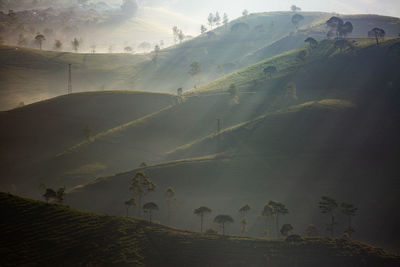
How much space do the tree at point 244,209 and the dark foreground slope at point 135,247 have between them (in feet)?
70.3

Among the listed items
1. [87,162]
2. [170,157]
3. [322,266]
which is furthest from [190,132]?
[322,266]

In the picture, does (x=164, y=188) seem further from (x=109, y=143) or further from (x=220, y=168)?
(x=109, y=143)

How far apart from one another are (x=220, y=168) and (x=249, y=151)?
58.5 feet

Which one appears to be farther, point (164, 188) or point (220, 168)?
point (220, 168)

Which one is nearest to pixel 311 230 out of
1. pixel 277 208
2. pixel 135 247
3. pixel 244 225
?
pixel 277 208

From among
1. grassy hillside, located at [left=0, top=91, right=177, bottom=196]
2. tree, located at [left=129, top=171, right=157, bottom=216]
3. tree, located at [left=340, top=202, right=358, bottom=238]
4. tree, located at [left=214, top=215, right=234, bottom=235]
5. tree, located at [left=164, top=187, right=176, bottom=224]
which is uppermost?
grassy hillside, located at [left=0, top=91, right=177, bottom=196]

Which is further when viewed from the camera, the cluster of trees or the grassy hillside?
the grassy hillside

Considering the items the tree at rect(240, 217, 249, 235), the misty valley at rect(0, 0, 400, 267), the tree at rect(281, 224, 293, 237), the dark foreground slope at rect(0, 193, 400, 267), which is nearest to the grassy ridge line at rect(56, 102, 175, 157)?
the misty valley at rect(0, 0, 400, 267)

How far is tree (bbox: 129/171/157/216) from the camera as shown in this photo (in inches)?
4562

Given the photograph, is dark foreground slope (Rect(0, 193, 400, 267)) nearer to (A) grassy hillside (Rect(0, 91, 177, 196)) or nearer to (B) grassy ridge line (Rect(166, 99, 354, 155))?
(A) grassy hillside (Rect(0, 91, 177, 196))

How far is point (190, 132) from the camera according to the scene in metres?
183

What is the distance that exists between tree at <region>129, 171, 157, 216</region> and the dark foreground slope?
2352 centimetres

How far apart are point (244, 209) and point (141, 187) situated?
3702cm

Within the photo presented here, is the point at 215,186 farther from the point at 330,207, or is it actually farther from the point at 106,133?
the point at 106,133
